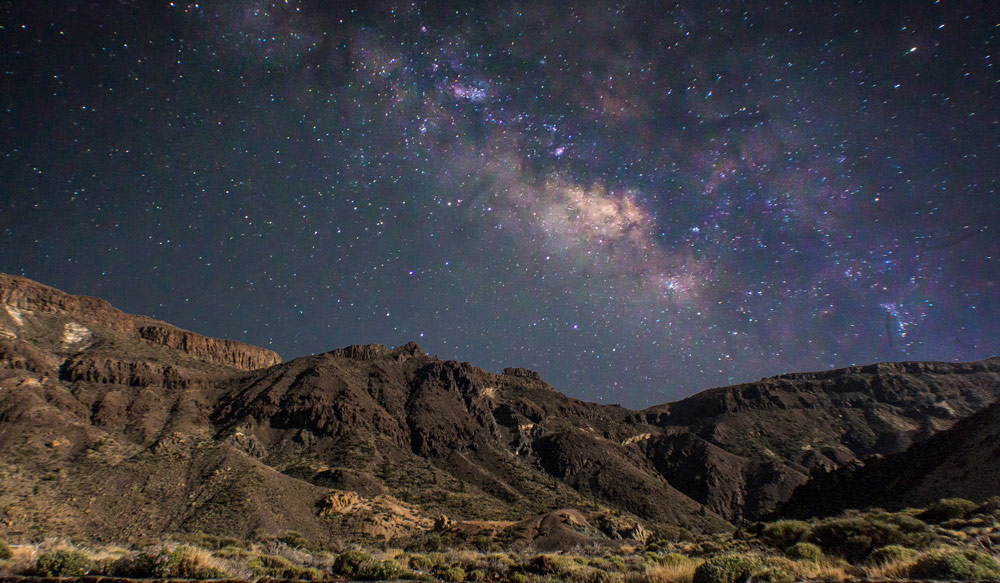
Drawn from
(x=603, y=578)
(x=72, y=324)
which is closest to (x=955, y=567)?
(x=603, y=578)

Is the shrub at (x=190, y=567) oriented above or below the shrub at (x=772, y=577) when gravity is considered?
below

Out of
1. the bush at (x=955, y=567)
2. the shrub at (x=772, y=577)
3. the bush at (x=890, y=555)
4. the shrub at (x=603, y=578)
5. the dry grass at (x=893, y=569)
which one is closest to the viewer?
the shrub at (x=772, y=577)

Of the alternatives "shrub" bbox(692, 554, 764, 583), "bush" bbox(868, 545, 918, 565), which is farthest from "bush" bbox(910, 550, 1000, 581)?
"shrub" bbox(692, 554, 764, 583)

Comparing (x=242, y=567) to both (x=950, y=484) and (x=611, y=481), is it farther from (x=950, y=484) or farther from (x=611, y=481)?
(x=611, y=481)

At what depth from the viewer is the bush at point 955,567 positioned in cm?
980

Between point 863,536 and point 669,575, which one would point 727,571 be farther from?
point 863,536

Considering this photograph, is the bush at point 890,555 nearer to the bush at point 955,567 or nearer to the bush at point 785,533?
the bush at point 955,567

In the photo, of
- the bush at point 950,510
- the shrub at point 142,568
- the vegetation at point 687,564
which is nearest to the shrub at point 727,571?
the vegetation at point 687,564

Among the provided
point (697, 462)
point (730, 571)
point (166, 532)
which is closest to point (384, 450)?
point (166, 532)

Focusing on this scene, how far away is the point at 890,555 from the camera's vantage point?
12531 millimetres

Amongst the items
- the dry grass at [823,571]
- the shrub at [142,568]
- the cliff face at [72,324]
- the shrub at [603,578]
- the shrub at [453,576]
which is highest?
the cliff face at [72,324]

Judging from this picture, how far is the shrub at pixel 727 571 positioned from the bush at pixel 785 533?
13.1m

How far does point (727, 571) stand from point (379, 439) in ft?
304

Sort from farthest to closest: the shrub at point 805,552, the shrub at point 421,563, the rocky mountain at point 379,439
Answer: the rocky mountain at point 379,439 < the shrub at point 421,563 < the shrub at point 805,552
